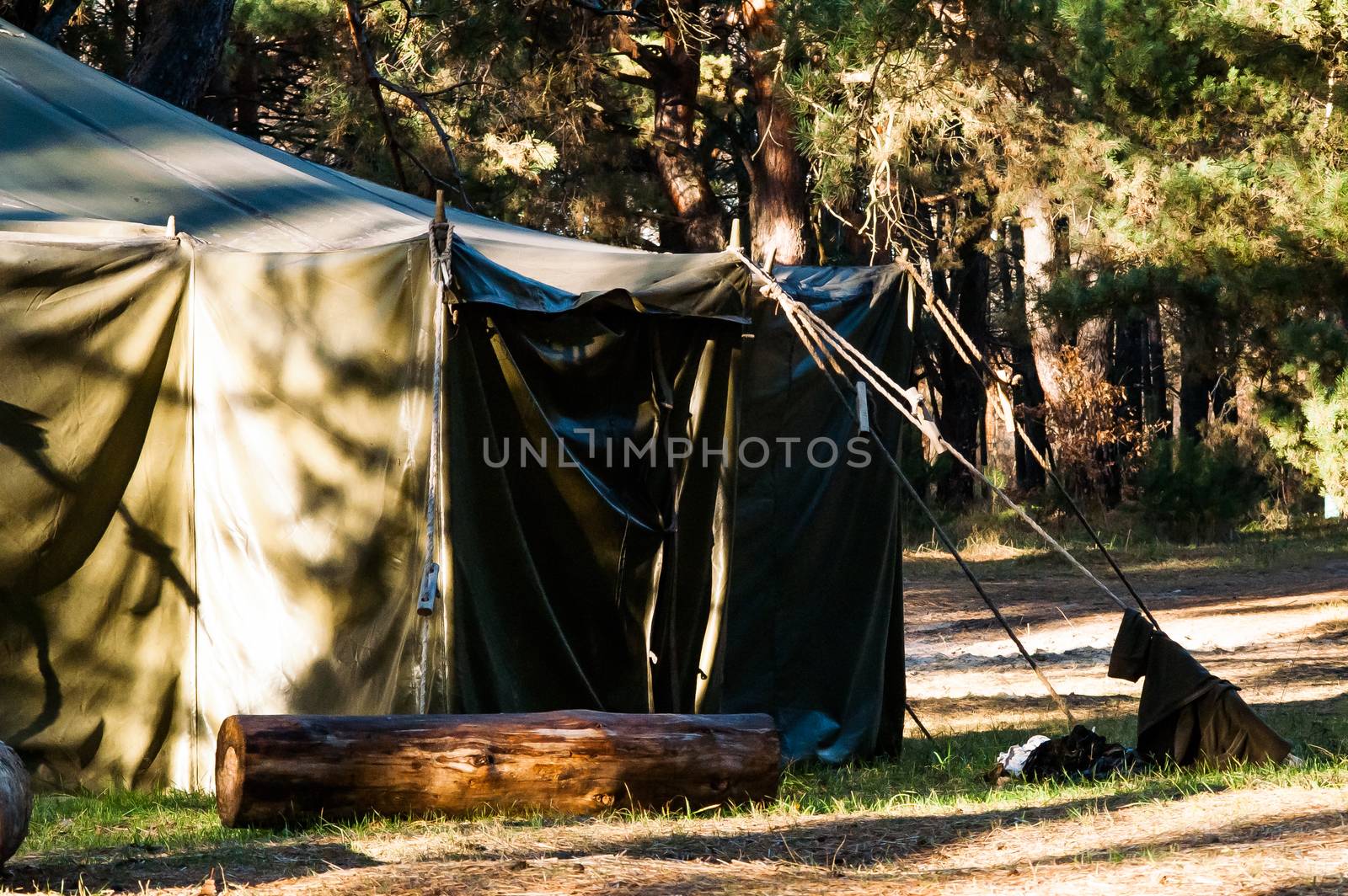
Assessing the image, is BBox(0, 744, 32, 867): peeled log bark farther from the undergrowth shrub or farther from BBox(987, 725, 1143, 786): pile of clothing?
the undergrowth shrub

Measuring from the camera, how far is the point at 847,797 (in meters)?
6.22

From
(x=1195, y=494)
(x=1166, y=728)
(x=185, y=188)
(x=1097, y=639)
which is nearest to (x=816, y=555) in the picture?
(x=1166, y=728)

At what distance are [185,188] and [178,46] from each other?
4046 mm

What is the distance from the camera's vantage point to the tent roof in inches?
263

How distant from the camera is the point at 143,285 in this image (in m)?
6.23

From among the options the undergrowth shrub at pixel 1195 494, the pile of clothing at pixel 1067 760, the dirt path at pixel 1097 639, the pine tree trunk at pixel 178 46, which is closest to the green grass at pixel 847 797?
the pile of clothing at pixel 1067 760

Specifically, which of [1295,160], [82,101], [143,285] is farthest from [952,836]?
[1295,160]

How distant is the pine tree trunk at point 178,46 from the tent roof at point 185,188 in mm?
2435

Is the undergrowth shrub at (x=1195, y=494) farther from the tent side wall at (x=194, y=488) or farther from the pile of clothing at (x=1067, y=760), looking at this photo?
the tent side wall at (x=194, y=488)

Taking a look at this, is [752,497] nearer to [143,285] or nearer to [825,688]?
[825,688]

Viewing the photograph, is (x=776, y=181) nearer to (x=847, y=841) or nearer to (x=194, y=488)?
(x=194, y=488)

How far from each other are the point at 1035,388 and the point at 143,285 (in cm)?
2488

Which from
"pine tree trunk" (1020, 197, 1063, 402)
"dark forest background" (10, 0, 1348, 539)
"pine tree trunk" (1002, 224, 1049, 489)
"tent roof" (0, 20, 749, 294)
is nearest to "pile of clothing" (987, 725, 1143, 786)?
"dark forest background" (10, 0, 1348, 539)

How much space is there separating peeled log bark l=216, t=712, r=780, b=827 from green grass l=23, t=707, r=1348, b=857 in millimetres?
76
